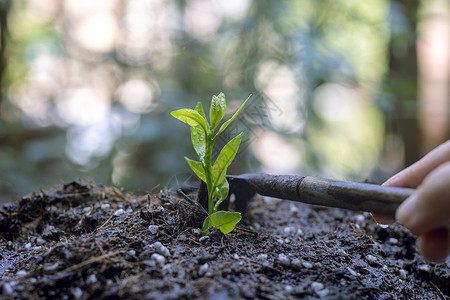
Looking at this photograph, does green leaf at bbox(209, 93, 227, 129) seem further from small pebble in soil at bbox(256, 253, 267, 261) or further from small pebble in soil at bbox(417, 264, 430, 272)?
small pebble in soil at bbox(417, 264, 430, 272)

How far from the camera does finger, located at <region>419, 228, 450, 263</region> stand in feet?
2.34

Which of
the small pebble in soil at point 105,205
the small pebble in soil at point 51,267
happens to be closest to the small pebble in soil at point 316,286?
the small pebble in soil at point 51,267

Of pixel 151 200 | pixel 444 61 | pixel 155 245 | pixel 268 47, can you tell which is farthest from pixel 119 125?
pixel 444 61

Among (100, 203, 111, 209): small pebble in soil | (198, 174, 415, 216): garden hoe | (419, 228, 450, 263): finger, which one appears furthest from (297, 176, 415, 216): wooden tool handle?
(100, 203, 111, 209): small pebble in soil

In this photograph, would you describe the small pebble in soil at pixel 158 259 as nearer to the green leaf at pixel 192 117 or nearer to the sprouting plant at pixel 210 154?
the sprouting plant at pixel 210 154

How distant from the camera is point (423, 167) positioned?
0.79 metres

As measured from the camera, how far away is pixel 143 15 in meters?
2.65

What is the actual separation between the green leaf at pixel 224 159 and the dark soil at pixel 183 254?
0.12m

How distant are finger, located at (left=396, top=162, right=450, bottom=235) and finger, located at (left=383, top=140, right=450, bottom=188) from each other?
0.64 feet

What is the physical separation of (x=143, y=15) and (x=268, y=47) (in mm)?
1088

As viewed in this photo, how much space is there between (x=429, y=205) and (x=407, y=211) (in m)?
0.04

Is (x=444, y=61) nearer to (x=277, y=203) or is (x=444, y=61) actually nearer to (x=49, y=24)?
(x=277, y=203)

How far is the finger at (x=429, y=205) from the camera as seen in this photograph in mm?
555

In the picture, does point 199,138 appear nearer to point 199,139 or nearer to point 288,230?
point 199,139
